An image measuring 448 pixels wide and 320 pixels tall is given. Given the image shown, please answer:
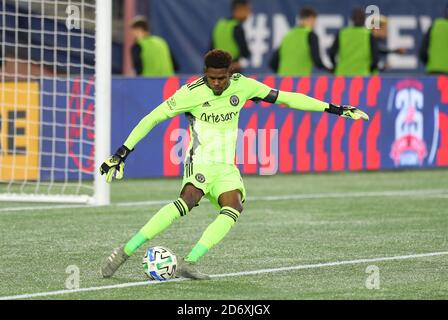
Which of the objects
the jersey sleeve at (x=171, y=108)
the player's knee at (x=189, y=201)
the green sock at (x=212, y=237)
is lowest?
the green sock at (x=212, y=237)

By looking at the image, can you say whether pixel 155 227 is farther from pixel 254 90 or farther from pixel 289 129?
pixel 289 129

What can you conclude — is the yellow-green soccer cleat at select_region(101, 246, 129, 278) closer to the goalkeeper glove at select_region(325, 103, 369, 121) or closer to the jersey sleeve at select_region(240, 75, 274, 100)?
the jersey sleeve at select_region(240, 75, 274, 100)

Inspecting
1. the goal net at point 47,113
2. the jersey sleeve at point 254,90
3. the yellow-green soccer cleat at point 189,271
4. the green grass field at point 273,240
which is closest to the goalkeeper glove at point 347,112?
the jersey sleeve at point 254,90

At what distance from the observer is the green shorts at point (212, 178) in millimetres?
10828

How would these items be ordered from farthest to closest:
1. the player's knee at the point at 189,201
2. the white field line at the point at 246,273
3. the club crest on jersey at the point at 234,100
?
the club crest on jersey at the point at 234,100 → the player's knee at the point at 189,201 → the white field line at the point at 246,273

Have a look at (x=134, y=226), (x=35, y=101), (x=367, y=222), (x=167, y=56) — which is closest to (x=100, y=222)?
(x=134, y=226)

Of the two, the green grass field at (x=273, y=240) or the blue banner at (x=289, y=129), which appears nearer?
the green grass field at (x=273, y=240)

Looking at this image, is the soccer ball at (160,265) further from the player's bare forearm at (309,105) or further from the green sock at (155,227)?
the player's bare forearm at (309,105)

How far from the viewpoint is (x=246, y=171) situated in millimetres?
19594

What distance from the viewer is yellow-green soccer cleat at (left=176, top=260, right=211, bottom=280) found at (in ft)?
34.6

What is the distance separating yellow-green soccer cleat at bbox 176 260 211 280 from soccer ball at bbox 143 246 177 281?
0.07m

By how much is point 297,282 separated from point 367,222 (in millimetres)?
4175

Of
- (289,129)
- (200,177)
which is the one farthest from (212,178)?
(289,129)

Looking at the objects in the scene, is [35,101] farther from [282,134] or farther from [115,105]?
[282,134]
